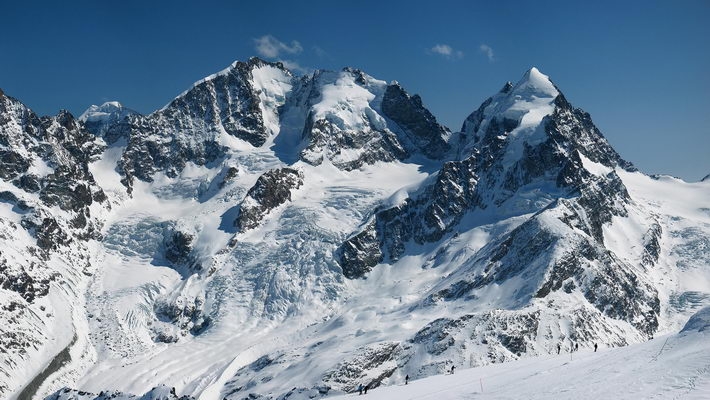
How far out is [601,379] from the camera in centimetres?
3738

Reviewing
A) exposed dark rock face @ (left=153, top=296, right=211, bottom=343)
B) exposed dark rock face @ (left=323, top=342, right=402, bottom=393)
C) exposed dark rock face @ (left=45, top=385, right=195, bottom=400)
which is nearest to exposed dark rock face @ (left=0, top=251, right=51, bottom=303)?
exposed dark rock face @ (left=153, top=296, right=211, bottom=343)

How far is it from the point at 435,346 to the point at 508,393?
314ft

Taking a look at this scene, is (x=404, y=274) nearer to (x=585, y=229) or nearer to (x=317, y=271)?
(x=317, y=271)

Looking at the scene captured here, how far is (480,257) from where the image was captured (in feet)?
578

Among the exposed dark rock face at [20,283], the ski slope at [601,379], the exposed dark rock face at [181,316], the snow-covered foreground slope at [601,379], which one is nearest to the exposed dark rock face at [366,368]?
the exposed dark rock face at [181,316]

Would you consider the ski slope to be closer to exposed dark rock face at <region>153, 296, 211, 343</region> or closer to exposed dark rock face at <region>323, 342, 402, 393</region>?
exposed dark rock face at <region>323, 342, 402, 393</region>

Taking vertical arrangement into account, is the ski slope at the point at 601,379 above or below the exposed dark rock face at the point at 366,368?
below

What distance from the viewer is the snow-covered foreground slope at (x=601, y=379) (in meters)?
32.4

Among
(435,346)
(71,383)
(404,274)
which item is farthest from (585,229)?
(71,383)

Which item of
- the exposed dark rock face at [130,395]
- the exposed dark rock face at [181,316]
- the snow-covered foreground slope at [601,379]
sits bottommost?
the snow-covered foreground slope at [601,379]

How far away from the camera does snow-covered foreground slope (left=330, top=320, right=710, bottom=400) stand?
3238 centimetres

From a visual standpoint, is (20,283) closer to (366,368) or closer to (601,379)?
(366,368)

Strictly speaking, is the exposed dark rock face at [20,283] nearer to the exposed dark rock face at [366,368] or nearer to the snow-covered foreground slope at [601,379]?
the exposed dark rock face at [366,368]

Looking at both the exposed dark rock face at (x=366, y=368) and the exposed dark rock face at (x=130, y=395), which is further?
the exposed dark rock face at (x=366, y=368)
